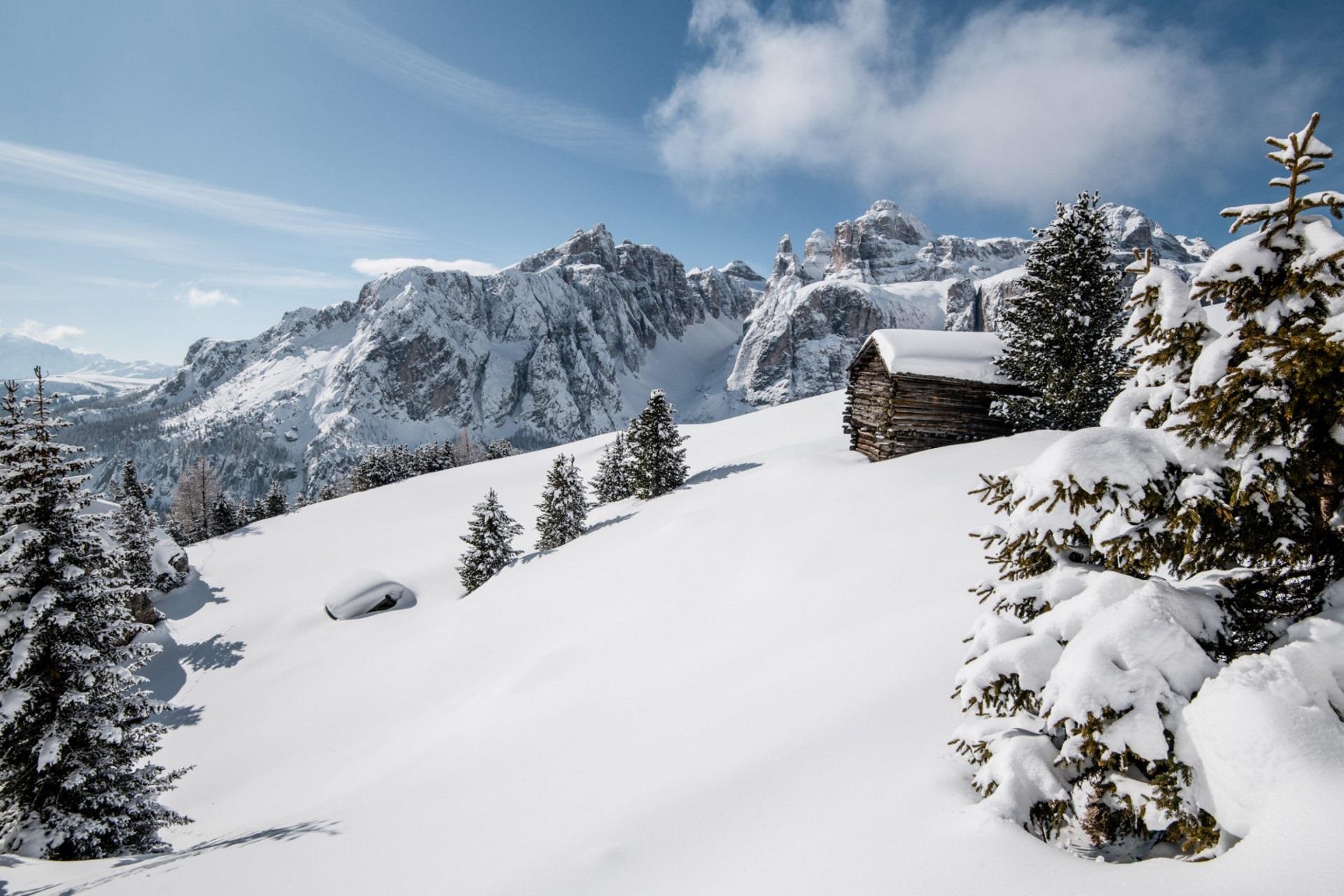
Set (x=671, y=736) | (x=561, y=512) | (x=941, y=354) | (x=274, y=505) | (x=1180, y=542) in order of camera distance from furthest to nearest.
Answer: (x=274, y=505) → (x=561, y=512) → (x=941, y=354) → (x=671, y=736) → (x=1180, y=542)

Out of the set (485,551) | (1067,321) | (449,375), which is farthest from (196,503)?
(449,375)

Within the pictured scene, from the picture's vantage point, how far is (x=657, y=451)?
75.8ft

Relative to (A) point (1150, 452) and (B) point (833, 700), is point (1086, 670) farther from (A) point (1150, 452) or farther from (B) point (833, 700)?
(B) point (833, 700)

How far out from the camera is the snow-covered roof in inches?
653

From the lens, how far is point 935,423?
54.9 ft

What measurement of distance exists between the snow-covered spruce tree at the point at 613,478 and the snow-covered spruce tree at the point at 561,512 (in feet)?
16.1

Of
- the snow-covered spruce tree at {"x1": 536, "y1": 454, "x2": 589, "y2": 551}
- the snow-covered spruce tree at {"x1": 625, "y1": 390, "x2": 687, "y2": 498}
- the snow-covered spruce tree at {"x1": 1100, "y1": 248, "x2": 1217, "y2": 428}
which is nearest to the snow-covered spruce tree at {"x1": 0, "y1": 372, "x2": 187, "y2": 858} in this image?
the snow-covered spruce tree at {"x1": 1100, "y1": 248, "x2": 1217, "y2": 428}

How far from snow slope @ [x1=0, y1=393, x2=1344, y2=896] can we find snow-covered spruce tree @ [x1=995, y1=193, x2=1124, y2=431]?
1821 mm

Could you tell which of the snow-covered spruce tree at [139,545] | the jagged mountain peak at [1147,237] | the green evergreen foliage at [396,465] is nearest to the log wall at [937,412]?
the snow-covered spruce tree at [139,545]

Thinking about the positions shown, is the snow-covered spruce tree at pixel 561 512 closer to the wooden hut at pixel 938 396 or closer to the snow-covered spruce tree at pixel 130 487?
the wooden hut at pixel 938 396

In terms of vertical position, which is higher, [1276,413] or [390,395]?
[390,395]

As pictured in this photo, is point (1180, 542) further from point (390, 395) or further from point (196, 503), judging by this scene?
point (390, 395)

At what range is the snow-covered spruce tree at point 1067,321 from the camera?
14938 millimetres

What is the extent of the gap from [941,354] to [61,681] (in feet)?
69.5
